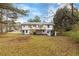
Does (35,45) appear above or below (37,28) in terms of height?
below

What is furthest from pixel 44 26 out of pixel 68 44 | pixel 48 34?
pixel 68 44

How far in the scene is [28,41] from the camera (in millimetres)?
2375

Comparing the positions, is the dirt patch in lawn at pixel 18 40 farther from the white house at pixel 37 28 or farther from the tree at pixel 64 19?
the tree at pixel 64 19

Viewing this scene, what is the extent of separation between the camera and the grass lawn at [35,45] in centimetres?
232

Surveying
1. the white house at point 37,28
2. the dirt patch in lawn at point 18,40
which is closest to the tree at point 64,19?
the white house at point 37,28

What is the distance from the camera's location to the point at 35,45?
7.70ft

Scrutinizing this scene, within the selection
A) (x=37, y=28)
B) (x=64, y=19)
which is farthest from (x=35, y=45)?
(x=64, y=19)

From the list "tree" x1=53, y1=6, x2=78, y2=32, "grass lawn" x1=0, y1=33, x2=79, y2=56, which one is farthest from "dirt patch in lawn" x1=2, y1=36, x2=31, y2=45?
"tree" x1=53, y1=6, x2=78, y2=32

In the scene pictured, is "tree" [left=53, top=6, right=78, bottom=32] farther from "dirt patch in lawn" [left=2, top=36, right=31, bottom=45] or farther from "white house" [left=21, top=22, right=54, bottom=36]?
"dirt patch in lawn" [left=2, top=36, right=31, bottom=45]

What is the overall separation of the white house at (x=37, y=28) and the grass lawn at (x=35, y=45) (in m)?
0.05

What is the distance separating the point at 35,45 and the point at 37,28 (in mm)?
156

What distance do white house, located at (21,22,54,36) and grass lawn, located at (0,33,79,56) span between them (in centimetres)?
5

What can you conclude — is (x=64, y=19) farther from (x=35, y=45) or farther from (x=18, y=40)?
(x=18, y=40)

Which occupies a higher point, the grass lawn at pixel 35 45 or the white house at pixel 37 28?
the white house at pixel 37 28
